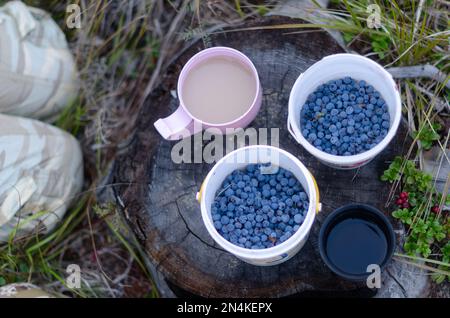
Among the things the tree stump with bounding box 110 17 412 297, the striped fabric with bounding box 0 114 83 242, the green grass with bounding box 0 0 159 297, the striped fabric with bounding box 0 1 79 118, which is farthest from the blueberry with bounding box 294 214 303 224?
the striped fabric with bounding box 0 1 79 118

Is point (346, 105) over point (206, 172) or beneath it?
over

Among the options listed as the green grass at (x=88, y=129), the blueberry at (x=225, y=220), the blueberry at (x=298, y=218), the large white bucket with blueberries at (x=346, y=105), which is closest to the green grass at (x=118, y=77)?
the green grass at (x=88, y=129)

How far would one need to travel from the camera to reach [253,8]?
7.15ft

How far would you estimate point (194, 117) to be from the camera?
5.85 feet

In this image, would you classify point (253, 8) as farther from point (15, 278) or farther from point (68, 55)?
point (15, 278)

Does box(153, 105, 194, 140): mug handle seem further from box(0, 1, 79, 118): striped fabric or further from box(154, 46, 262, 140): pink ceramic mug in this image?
box(0, 1, 79, 118): striped fabric

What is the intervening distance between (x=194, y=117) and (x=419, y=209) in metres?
0.75

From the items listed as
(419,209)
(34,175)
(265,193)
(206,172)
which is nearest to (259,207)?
(265,193)

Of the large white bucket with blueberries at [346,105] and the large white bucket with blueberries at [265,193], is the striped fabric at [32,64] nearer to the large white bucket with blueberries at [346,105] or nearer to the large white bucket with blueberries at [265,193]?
the large white bucket with blueberries at [265,193]

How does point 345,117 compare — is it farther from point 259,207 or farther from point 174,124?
point 174,124

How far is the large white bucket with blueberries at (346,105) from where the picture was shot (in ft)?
5.69

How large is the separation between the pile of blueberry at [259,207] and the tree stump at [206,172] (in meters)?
0.12

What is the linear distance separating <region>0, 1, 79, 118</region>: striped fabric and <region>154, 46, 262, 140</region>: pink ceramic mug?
596 millimetres
